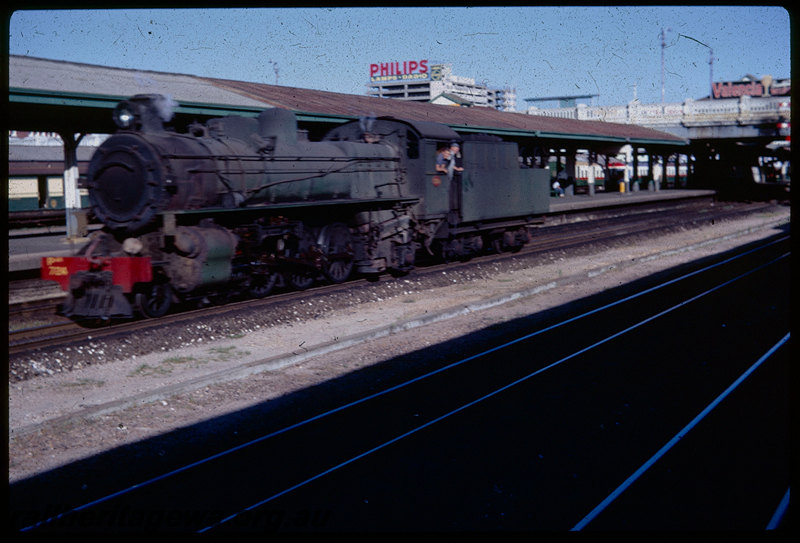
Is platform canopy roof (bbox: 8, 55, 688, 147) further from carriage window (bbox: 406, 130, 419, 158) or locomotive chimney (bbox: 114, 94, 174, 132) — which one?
locomotive chimney (bbox: 114, 94, 174, 132)

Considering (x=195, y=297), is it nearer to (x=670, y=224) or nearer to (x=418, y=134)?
(x=418, y=134)

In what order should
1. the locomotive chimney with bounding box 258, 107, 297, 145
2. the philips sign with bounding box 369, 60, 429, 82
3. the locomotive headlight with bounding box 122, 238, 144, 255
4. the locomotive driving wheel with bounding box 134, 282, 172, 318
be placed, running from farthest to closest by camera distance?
the philips sign with bounding box 369, 60, 429, 82, the locomotive chimney with bounding box 258, 107, 297, 145, the locomotive driving wheel with bounding box 134, 282, 172, 318, the locomotive headlight with bounding box 122, 238, 144, 255

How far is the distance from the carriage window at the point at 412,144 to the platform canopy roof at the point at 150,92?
39.8 inches

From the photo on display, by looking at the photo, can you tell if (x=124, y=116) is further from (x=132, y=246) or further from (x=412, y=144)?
(x=412, y=144)

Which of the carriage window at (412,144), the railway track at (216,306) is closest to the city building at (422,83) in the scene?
the railway track at (216,306)

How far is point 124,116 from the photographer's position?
36.8 feet

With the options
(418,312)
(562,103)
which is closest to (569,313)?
(418,312)

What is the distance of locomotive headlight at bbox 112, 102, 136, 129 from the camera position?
1119 cm

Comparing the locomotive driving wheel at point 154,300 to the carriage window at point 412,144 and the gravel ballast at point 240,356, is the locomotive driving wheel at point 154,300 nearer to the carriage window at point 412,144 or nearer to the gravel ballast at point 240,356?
the gravel ballast at point 240,356

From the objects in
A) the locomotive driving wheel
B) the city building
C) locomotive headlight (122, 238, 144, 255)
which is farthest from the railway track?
the city building

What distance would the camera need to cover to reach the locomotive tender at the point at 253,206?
10.9 meters

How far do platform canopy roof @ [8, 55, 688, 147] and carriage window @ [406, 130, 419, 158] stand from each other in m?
1.01

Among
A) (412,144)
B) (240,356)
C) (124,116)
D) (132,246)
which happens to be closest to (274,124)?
(124,116)

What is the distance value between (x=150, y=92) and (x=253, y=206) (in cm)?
665
